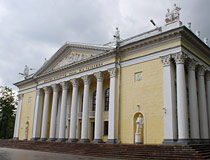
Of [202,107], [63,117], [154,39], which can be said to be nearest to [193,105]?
[202,107]

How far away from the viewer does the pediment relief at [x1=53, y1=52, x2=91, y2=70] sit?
2449 centimetres

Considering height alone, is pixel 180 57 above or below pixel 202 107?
above

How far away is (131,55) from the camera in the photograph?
20.3 m

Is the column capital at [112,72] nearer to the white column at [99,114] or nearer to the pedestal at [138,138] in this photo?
the white column at [99,114]

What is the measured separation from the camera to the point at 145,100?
723 inches

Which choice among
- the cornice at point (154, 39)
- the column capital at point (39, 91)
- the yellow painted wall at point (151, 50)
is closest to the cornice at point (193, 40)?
the cornice at point (154, 39)

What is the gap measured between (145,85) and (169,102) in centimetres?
274

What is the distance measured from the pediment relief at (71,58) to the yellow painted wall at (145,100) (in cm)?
570

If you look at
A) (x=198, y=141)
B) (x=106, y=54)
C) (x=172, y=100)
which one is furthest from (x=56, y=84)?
(x=198, y=141)

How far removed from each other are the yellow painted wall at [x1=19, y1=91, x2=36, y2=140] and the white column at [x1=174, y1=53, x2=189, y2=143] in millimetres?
20882

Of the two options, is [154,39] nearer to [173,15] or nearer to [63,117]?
[173,15]

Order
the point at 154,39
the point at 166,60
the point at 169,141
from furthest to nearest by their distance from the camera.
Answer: the point at 154,39, the point at 166,60, the point at 169,141

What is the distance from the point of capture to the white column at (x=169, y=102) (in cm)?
1606

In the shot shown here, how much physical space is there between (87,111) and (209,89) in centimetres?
1146
